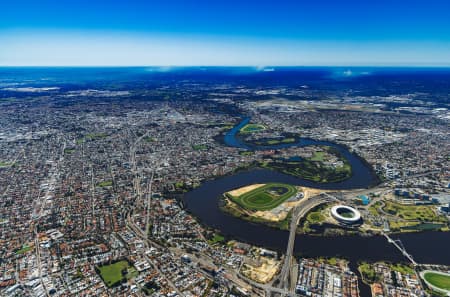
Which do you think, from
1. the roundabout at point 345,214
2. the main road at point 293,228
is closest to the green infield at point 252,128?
the main road at point 293,228

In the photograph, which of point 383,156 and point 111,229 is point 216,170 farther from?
point 383,156

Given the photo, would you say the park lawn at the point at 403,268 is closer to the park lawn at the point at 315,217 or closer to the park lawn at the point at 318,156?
the park lawn at the point at 315,217

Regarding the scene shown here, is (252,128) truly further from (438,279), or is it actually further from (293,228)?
(438,279)

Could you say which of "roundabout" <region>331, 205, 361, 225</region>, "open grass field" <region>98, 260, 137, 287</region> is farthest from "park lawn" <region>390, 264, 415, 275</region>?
"open grass field" <region>98, 260, 137, 287</region>

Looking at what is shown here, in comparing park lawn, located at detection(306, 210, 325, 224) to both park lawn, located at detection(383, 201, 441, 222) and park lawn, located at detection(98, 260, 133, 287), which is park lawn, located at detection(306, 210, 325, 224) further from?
park lawn, located at detection(98, 260, 133, 287)

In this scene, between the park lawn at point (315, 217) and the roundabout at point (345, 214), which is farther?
the park lawn at point (315, 217)

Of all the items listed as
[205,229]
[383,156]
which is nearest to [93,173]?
[205,229]
